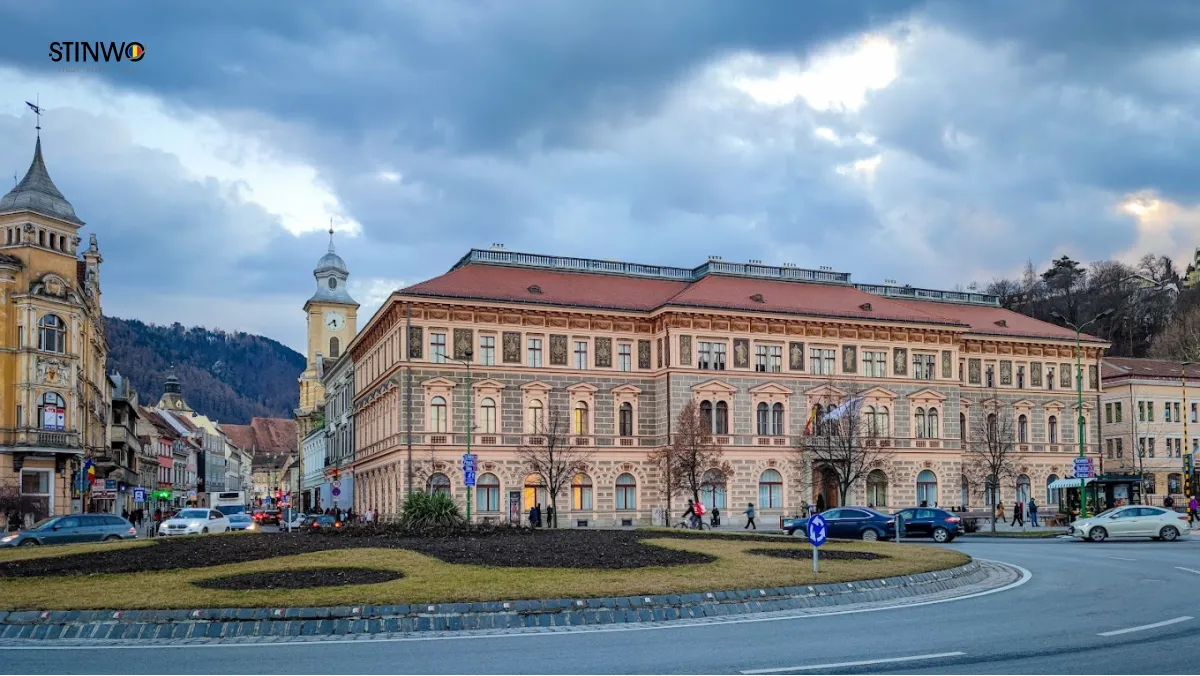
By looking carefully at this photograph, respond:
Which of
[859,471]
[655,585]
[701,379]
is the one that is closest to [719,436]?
A: [701,379]

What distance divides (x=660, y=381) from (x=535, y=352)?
8.10 metres

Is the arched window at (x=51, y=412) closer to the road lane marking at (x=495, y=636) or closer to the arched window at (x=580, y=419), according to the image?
the arched window at (x=580, y=419)

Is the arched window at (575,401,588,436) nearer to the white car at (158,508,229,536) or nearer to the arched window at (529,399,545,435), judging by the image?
the arched window at (529,399,545,435)

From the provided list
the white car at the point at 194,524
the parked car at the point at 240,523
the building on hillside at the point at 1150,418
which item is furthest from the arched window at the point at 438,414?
the building on hillside at the point at 1150,418

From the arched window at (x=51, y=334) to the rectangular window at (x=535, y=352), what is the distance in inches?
1067

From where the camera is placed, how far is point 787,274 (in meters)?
75.0

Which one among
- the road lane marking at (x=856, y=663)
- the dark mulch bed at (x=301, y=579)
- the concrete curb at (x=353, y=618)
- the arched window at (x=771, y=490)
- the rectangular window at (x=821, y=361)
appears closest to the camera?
the road lane marking at (x=856, y=663)

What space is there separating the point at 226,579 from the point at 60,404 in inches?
1961

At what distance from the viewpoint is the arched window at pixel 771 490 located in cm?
6831

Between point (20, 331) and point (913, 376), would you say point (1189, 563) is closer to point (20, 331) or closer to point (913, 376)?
point (913, 376)

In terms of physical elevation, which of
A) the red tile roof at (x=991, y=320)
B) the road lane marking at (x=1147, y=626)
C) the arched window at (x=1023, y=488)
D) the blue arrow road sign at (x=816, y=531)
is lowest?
the arched window at (x=1023, y=488)

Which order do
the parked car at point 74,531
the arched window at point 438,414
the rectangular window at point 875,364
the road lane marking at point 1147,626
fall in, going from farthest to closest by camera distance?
the rectangular window at point 875,364
the arched window at point 438,414
the parked car at point 74,531
the road lane marking at point 1147,626

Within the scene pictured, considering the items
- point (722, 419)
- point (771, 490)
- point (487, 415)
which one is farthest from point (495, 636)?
point (771, 490)

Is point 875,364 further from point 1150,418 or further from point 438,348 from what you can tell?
point 1150,418
